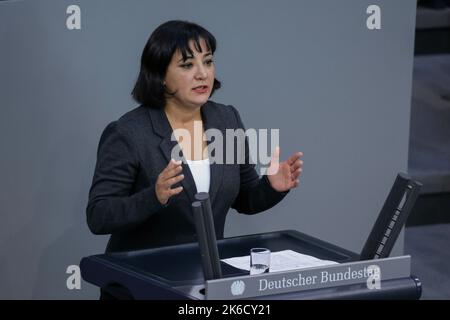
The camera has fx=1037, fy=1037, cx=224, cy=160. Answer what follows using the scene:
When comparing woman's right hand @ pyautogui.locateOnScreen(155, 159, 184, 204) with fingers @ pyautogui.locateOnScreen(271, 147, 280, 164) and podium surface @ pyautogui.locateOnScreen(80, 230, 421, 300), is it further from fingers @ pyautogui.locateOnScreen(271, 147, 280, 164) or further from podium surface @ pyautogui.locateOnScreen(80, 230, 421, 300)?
fingers @ pyautogui.locateOnScreen(271, 147, 280, 164)

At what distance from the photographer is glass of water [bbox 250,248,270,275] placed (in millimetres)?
2406

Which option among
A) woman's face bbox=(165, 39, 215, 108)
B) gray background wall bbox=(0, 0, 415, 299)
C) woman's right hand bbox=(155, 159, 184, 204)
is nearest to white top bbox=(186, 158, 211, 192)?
woman's face bbox=(165, 39, 215, 108)

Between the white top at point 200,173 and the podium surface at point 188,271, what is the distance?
0.22 meters

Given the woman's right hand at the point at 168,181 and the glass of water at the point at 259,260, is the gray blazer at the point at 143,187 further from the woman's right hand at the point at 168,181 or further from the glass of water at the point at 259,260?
the glass of water at the point at 259,260

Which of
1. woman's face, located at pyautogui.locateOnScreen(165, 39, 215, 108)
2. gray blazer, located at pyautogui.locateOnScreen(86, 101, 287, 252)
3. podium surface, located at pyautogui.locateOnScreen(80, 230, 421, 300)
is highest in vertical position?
woman's face, located at pyautogui.locateOnScreen(165, 39, 215, 108)

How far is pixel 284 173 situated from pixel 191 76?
0.37 m

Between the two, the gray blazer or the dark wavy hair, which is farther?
the dark wavy hair

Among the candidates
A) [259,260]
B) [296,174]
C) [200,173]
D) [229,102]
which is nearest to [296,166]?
[296,174]

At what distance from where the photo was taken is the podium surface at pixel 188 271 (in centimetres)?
224

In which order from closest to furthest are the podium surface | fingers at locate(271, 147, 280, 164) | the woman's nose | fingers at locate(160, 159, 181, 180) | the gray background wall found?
1. the podium surface
2. fingers at locate(160, 159, 181, 180)
3. fingers at locate(271, 147, 280, 164)
4. the woman's nose
5. the gray background wall

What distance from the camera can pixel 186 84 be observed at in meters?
2.84

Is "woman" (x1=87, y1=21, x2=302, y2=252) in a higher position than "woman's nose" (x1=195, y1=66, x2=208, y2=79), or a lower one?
lower

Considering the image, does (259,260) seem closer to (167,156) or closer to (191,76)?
(167,156)
